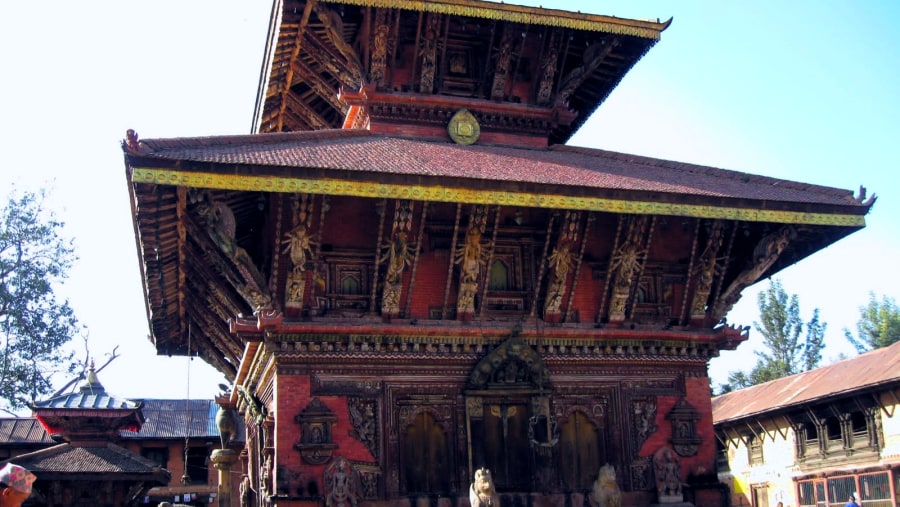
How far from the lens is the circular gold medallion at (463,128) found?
15.3 meters

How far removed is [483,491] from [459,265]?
10.4 ft

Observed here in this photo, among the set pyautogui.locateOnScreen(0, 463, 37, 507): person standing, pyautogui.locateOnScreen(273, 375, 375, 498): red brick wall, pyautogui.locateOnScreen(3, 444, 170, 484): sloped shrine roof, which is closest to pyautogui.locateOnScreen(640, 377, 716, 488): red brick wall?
pyautogui.locateOnScreen(273, 375, 375, 498): red brick wall

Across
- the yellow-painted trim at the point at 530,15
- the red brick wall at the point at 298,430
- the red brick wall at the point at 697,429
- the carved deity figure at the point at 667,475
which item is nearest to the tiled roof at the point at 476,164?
the yellow-painted trim at the point at 530,15

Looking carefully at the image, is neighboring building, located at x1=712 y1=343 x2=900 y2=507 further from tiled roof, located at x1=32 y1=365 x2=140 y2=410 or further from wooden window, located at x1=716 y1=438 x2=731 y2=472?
tiled roof, located at x1=32 y1=365 x2=140 y2=410

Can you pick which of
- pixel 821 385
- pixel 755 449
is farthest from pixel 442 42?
pixel 755 449

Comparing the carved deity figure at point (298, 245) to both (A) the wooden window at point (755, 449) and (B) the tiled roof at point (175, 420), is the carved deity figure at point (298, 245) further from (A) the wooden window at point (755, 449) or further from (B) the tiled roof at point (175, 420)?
(B) the tiled roof at point (175, 420)

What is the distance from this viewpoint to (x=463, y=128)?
50.5ft

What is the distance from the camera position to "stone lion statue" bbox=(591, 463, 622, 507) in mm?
12539

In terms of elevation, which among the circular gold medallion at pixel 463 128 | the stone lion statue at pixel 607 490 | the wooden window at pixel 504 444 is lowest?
the stone lion statue at pixel 607 490

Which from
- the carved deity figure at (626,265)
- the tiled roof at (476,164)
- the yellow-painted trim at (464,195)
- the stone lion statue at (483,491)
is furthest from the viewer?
the carved deity figure at (626,265)

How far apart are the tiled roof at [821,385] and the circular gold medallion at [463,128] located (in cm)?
1385

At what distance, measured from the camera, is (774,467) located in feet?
98.3

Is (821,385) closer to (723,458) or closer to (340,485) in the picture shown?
(723,458)

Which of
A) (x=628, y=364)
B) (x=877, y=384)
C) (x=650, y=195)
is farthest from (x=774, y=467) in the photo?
(x=650, y=195)
